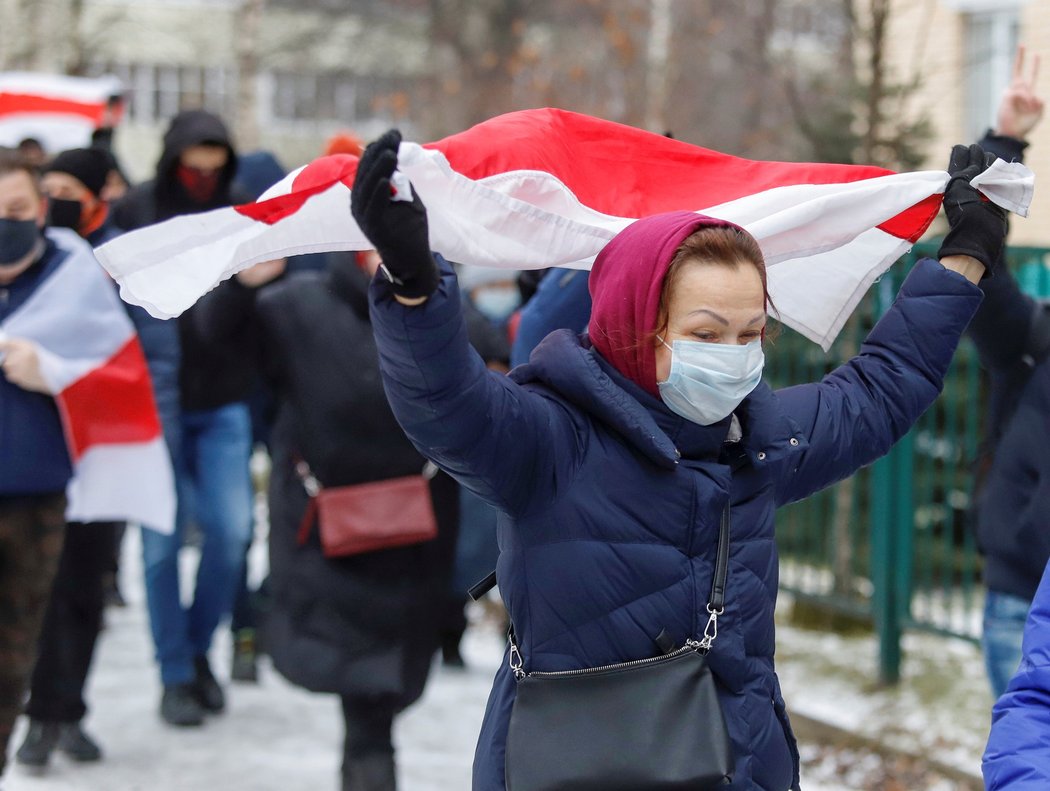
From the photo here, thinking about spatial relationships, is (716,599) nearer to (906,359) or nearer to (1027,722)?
(1027,722)

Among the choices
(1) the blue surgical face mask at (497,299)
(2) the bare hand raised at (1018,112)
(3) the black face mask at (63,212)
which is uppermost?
(2) the bare hand raised at (1018,112)

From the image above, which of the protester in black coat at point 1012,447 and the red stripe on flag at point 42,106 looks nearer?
the protester in black coat at point 1012,447

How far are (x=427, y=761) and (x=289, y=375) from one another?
1756mm

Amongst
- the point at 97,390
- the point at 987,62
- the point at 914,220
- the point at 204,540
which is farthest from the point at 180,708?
the point at 987,62

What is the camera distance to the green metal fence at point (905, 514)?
6.02 meters

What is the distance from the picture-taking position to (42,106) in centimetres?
838

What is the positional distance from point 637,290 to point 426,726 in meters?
3.94

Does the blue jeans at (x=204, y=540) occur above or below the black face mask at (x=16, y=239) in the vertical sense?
below

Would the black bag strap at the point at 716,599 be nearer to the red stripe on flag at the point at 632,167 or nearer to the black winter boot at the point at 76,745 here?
the red stripe on flag at the point at 632,167

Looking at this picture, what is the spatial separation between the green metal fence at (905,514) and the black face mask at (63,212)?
300 cm

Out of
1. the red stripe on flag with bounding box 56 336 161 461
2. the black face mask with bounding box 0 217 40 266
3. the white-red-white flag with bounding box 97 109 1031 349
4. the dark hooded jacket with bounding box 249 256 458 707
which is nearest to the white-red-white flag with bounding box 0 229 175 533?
the red stripe on flag with bounding box 56 336 161 461

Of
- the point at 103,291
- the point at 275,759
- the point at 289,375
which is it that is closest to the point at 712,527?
the point at 289,375

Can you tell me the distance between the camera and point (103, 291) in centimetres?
510

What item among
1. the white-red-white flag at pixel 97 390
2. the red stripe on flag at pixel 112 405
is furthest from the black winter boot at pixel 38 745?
the red stripe on flag at pixel 112 405
